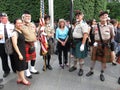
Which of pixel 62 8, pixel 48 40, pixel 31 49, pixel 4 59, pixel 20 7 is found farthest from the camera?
pixel 20 7

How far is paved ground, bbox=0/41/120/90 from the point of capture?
6.92 m

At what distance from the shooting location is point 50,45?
27.2 ft

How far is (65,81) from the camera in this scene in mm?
7406

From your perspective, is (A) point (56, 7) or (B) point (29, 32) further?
(A) point (56, 7)

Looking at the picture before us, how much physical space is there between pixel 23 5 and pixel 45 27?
31.6ft

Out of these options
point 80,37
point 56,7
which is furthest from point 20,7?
point 80,37

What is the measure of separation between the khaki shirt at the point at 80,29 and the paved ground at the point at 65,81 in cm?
118

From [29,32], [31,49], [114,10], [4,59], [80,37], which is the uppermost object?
[29,32]

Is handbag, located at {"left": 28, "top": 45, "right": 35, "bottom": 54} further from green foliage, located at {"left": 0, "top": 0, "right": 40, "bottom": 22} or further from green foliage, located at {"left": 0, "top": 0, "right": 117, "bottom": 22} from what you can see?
green foliage, located at {"left": 0, "top": 0, "right": 40, "bottom": 22}

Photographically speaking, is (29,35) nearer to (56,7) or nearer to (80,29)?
(80,29)

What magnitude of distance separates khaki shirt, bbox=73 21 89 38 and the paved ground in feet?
3.88

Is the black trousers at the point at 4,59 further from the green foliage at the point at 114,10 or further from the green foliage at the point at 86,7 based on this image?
the green foliage at the point at 114,10

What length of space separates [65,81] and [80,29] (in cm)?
150

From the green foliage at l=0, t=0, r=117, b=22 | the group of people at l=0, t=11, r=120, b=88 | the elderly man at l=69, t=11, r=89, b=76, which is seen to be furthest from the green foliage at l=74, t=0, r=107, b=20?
the elderly man at l=69, t=11, r=89, b=76
